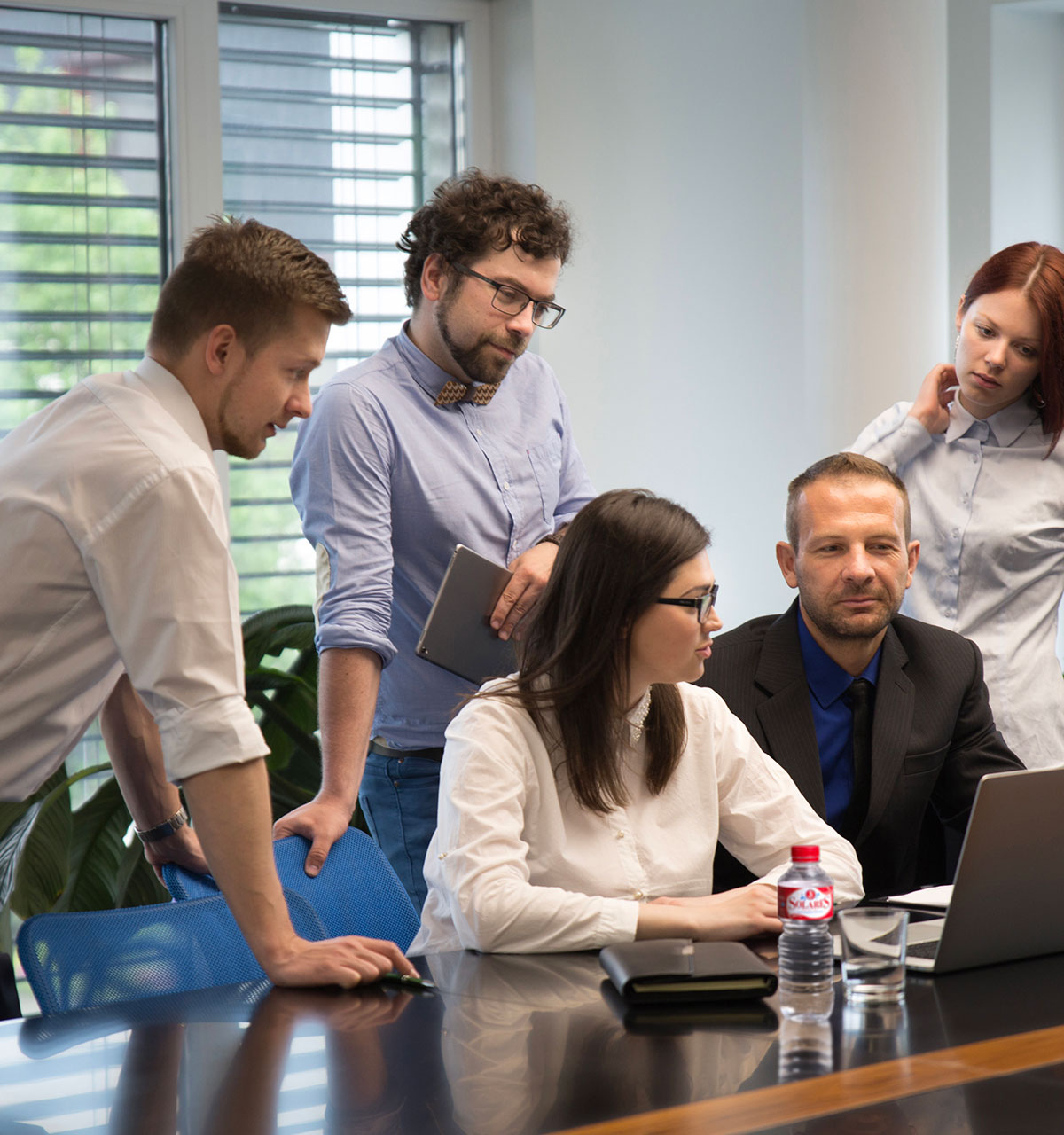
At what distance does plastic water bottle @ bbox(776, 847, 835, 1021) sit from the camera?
147 cm

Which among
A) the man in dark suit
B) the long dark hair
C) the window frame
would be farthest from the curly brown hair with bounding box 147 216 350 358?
the window frame

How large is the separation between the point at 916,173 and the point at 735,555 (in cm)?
134

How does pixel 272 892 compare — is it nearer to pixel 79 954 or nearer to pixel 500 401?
pixel 79 954

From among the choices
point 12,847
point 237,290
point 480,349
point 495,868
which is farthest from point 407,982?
point 12,847

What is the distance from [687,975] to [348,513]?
111cm

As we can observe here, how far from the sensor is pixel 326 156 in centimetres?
414

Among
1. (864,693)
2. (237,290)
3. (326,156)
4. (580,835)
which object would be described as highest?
(326,156)

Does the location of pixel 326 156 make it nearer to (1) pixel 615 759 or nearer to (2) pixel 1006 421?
(2) pixel 1006 421

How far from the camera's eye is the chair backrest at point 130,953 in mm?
1592

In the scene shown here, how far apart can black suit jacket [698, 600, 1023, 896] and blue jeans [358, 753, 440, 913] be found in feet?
1.64

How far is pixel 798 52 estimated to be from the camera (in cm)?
427

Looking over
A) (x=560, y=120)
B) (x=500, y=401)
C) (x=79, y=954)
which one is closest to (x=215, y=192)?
(x=560, y=120)

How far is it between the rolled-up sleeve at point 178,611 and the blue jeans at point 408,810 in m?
0.93

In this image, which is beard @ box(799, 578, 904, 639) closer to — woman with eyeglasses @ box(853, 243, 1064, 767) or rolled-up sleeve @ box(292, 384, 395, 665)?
woman with eyeglasses @ box(853, 243, 1064, 767)
